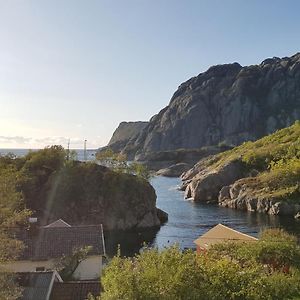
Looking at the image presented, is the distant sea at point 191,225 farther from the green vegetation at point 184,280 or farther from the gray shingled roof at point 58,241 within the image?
the green vegetation at point 184,280

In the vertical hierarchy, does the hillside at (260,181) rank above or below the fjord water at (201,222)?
above

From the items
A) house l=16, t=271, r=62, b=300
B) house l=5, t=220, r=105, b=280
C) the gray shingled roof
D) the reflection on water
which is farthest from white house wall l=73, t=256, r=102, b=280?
the reflection on water

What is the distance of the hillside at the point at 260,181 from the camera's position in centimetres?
9783

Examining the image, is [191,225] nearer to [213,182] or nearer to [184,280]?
[213,182]

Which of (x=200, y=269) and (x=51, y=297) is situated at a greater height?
(x=200, y=269)

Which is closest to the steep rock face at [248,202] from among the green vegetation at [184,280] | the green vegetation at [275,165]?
the green vegetation at [275,165]

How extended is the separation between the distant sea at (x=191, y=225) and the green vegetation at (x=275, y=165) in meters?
9.63

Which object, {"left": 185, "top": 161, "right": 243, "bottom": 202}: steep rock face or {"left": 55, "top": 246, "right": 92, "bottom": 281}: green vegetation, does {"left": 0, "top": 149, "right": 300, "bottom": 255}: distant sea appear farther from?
{"left": 55, "top": 246, "right": 92, "bottom": 281}: green vegetation

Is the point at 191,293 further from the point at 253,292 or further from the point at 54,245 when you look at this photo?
the point at 54,245

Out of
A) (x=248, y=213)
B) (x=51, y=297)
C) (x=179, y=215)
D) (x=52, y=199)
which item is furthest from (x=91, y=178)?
(x=51, y=297)

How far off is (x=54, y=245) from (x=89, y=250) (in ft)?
11.0

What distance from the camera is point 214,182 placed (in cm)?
12225

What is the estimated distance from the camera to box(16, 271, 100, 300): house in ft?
101

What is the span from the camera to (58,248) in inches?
1650
